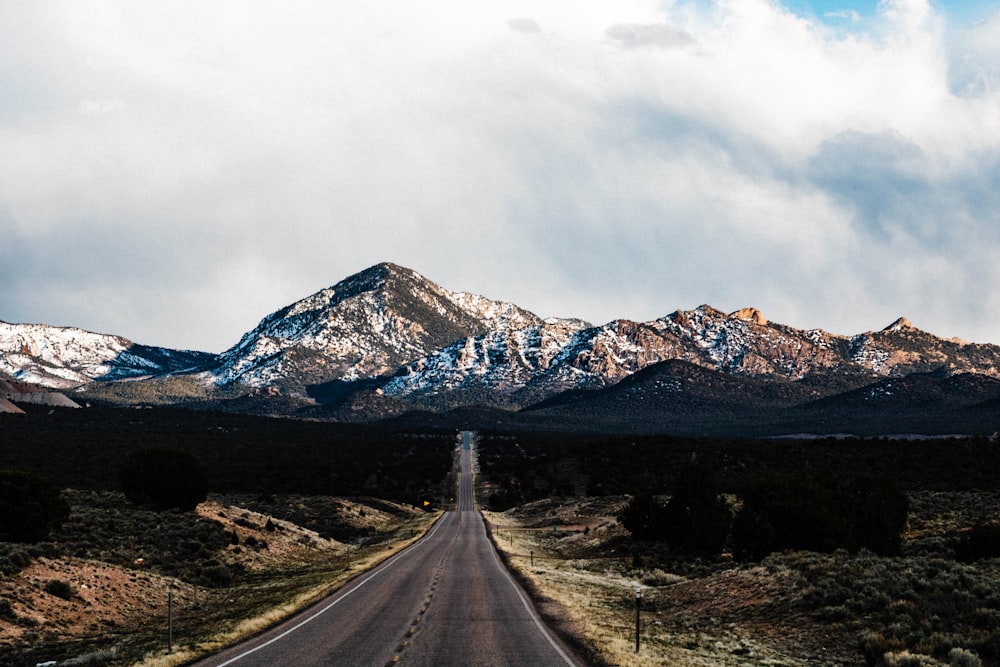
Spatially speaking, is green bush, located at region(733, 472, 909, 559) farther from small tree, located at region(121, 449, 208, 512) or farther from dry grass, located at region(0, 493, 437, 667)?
small tree, located at region(121, 449, 208, 512)

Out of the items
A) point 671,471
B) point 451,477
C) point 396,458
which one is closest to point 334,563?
point 671,471

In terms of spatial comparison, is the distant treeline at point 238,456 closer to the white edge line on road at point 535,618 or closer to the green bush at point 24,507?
the green bush at point 24,507

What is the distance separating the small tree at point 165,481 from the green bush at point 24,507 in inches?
583

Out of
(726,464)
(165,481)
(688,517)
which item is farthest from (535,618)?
(726,464)

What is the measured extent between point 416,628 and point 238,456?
112835 mm

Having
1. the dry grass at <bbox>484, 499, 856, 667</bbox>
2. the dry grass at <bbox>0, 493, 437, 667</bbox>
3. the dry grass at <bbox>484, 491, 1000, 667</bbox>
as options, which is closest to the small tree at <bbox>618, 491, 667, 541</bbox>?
the dry grass at <bbox>484, 499, 856, 667</bbox>

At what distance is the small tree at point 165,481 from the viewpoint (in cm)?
5409

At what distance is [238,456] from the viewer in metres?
130

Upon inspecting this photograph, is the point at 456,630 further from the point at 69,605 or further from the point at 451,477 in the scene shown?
the point at 451,477

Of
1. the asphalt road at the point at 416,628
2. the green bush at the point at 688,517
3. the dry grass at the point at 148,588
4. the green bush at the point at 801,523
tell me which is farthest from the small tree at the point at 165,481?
the green bush at the point at 801,523

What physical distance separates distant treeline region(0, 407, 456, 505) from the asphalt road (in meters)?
42.7

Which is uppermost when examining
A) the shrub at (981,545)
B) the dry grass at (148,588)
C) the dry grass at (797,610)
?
the shrub at (981,545)

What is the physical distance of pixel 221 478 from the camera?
4109 inches

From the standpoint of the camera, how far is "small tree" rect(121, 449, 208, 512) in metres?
54.1
